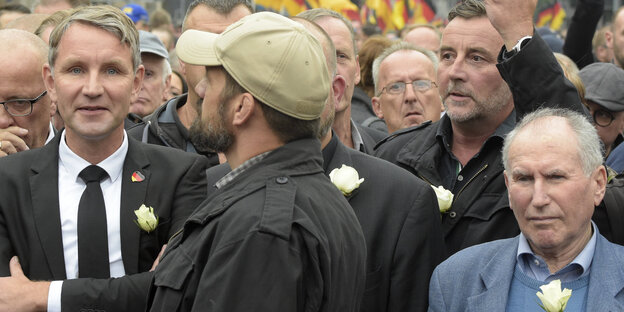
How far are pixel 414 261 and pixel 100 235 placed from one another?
4.34 feet

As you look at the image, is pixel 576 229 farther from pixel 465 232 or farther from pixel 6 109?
pixel 6 109

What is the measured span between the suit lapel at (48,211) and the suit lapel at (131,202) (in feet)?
0.83

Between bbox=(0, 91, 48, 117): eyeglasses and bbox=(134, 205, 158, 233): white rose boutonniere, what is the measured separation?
3.74 ft

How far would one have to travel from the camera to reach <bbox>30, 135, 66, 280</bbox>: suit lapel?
3.74 m

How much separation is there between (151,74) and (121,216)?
3.65 m

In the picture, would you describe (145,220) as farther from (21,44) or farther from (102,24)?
(21,44)

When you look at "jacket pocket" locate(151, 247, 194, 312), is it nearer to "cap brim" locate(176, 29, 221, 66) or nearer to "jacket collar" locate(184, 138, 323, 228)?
"jacket collar" locate(184, 138, 323, 228)

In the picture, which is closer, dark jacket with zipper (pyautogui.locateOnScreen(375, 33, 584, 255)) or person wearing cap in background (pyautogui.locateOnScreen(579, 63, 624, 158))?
dark jacket with zipper (pyautogui.locateOnScreen(375, 33, 584, 255))

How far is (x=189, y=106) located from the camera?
231 inches

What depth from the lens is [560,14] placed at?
18.6 metres

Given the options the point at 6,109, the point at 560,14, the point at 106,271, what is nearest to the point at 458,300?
the point at 106,271

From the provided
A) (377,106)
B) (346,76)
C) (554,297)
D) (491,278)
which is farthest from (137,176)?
(377,106)

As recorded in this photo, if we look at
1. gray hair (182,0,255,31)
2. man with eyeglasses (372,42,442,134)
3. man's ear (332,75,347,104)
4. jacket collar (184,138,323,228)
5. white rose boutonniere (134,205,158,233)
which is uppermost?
jacket collar (184,138,323,228)

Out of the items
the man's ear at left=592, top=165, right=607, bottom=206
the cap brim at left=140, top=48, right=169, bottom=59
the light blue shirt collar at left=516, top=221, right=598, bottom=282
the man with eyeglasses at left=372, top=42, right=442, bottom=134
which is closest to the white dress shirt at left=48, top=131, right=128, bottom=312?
the light blue shirt collar at left=516, top=221, right=598, bottom=282
